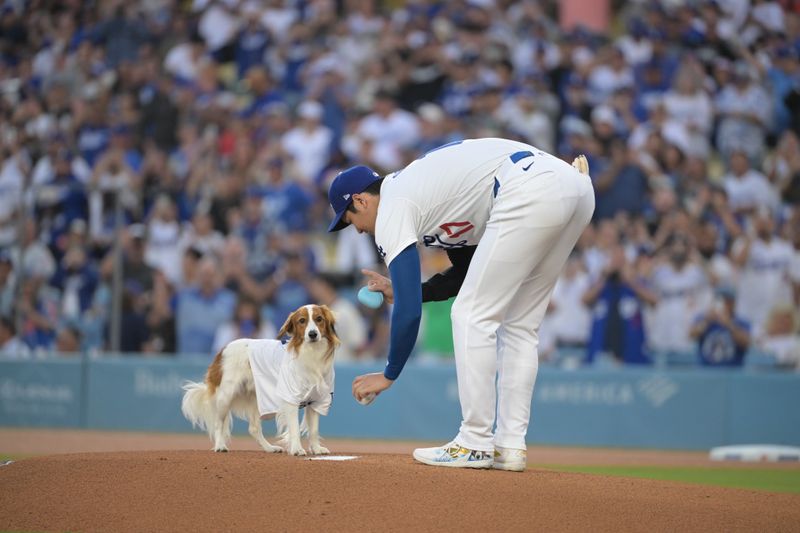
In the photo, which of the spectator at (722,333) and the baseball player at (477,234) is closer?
the baseball player at (477,234)

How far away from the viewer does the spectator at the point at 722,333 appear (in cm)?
1482

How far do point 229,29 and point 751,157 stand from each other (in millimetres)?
9590

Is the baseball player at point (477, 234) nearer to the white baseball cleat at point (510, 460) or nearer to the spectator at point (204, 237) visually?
the white baseball cleat at point (510, 460)

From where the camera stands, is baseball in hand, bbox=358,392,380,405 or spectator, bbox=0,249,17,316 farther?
spectator, bbox=0,249,17,316

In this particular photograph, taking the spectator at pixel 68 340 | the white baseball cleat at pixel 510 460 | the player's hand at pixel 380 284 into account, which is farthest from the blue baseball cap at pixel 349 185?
the spectator at pixel 68 340

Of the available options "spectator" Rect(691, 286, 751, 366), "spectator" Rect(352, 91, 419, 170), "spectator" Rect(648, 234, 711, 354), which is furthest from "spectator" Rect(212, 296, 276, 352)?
"spectator" Rect(691, 286, 751, 366)

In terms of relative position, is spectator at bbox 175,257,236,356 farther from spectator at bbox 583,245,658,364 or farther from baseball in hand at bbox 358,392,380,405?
baseball in hand at bbox 358,392,380,405

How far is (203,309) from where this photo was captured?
1625cm

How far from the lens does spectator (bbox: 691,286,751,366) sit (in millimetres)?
14820

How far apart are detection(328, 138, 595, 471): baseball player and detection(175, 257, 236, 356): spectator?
960 centimetres

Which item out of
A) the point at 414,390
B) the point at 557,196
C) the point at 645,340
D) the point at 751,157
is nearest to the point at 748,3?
the point at 751,157

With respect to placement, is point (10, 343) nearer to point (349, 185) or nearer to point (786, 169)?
point (786, 169)

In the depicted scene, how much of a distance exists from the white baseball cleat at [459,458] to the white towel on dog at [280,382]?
1666 mm

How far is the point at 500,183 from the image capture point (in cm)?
650
